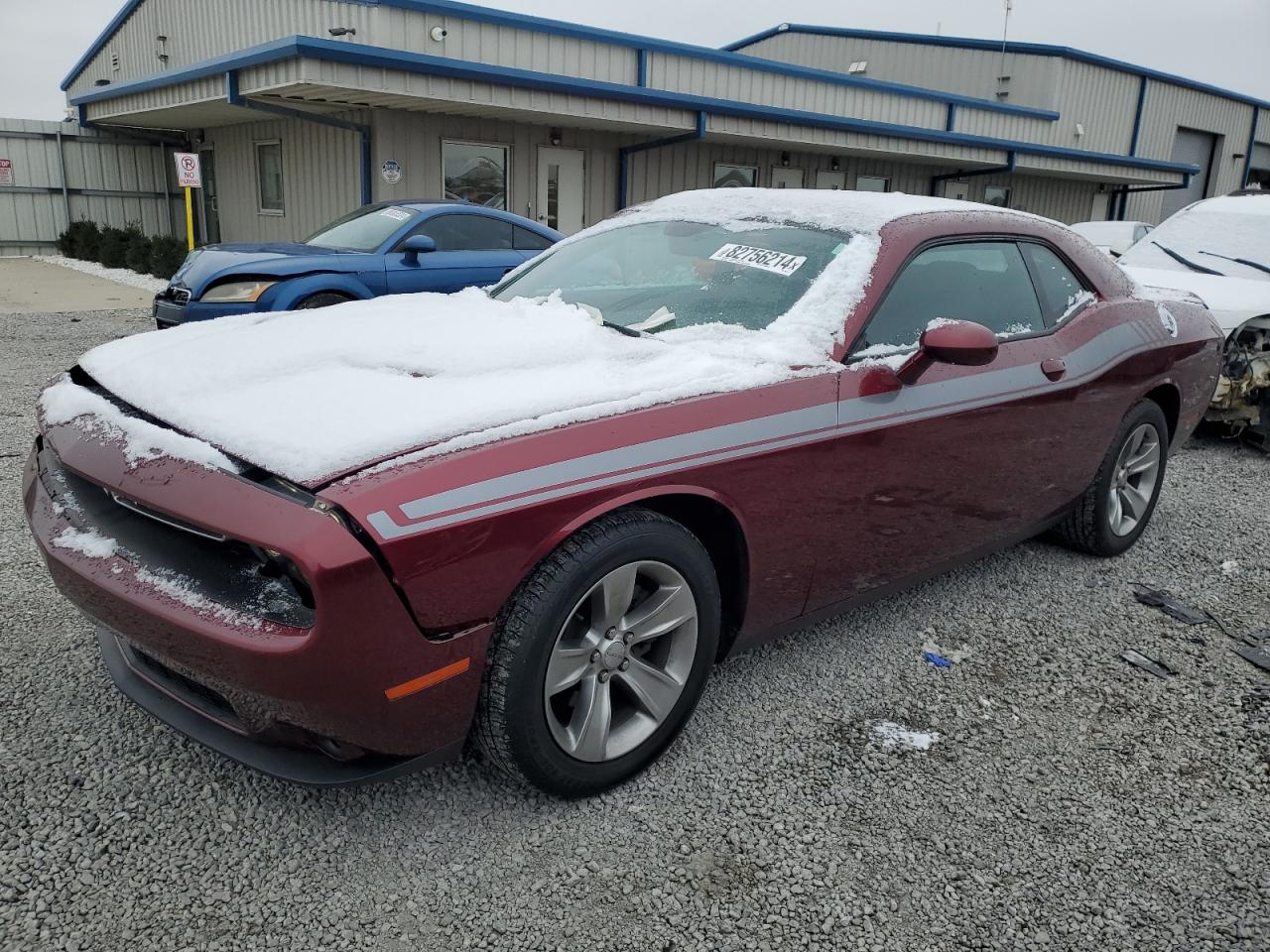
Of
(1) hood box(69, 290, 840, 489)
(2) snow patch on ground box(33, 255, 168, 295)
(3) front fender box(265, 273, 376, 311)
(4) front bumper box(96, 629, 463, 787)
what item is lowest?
(2) snow patch on ground box(33, 255, 168, 295)

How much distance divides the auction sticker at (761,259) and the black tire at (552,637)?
1104 millimetres

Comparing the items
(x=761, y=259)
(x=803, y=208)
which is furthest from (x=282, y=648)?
(x=803, y=208)

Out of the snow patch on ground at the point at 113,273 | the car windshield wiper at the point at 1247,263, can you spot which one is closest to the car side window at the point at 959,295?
the car windshield wiper at the point at 1247,263

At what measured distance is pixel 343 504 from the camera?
1.93m

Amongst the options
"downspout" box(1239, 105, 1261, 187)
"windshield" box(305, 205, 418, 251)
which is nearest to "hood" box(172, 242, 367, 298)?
"windshield" box(305, 205, 418, 251)

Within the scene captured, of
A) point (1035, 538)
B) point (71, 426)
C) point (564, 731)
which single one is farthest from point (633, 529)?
point (1035, 538)

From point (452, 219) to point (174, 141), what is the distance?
13622 millimetres

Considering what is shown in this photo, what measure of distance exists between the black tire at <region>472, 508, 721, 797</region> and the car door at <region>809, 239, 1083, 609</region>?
0.65 metres

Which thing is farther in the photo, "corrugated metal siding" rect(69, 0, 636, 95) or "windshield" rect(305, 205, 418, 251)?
"corrugated metal siding" rect(69, 0, 636, 95)

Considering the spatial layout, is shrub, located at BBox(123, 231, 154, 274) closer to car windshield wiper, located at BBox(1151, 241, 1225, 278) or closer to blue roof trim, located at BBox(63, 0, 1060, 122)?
blue roof trim, located at BBox(63, 0, 1060, 122)

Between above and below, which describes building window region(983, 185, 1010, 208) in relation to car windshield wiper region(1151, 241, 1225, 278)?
above

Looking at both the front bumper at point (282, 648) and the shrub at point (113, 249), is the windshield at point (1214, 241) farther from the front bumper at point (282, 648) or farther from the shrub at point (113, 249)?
the shrub at point (113, 249)

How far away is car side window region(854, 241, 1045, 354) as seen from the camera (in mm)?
3084

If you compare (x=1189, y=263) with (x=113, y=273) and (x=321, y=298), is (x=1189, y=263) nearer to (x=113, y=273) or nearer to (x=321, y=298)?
(x=321, y=298)
